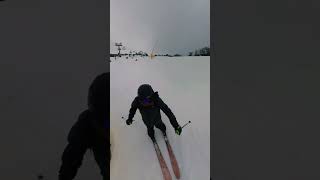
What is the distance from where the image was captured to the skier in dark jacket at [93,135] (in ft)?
6.82

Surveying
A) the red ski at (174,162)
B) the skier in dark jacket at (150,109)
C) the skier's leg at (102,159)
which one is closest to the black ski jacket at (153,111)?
the skier in dark jacket at (150,109)

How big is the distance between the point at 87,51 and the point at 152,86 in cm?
48

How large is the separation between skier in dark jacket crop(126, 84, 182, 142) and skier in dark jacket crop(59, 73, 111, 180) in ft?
0.60

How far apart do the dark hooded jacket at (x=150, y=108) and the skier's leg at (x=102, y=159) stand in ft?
0.92

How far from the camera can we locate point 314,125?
76.3 inches

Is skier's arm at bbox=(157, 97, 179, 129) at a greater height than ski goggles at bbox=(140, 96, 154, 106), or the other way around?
ski goggles at bbox=(140, 96, 154, 106)

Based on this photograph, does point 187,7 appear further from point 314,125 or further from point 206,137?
point 314,125

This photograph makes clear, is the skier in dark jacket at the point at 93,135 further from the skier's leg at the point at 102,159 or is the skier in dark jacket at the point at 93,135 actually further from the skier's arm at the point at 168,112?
the skier's arm at the point at 168,112

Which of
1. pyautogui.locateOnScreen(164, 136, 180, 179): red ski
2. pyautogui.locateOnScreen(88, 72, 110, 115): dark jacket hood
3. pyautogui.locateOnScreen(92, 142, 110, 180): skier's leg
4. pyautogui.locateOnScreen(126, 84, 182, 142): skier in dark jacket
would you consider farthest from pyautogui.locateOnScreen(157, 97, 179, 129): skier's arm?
pyautogui.locateOnScreen(92, 142, 110, 180): skier's leg

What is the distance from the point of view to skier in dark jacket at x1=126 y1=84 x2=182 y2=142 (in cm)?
209

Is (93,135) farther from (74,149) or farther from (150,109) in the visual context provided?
(150,109)

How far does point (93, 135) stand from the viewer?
82.4 inches

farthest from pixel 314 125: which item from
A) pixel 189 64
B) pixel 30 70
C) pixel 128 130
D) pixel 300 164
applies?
pixel 30 70

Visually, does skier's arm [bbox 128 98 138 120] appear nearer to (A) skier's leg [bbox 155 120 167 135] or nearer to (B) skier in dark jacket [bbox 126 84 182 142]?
(B) skier in dark jacket [bbox 126 84 182 142]
